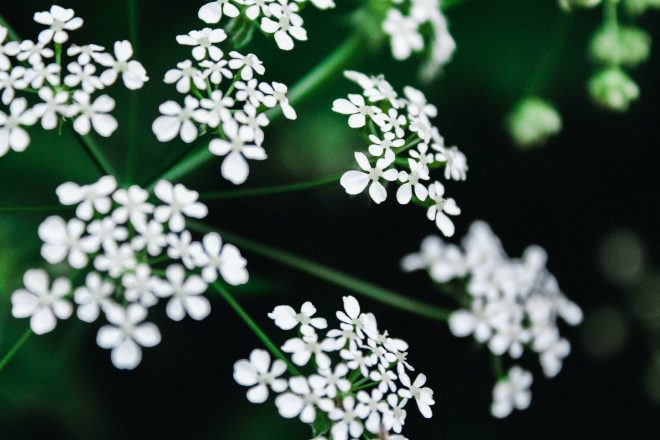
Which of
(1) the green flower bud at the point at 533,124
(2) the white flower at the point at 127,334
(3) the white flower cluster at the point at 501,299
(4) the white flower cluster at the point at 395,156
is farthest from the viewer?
(1) the green flower bud at the point at 533,124

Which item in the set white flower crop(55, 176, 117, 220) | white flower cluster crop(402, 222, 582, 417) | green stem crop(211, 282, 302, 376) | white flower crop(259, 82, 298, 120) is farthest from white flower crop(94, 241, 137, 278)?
white flower cluster crop(402, 222, 582, 417)

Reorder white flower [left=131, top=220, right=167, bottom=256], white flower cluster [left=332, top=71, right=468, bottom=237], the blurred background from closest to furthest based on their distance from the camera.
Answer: white flower [left=131, top=220, right=167, bottom=256]
white flower cluster [left=332, top=71, right=468, bottom=237]
the blurred background

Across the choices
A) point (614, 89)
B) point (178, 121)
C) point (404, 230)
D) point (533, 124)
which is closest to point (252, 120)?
point (178, 121)

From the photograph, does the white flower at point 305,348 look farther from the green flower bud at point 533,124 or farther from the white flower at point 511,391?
the green flower bud at point 533,124

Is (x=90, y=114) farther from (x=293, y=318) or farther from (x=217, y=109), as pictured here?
(x=293, y=318)

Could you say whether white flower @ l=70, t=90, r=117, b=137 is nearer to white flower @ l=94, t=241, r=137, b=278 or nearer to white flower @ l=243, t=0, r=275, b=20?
white flower @ l=94, t=241, r=137, b=278

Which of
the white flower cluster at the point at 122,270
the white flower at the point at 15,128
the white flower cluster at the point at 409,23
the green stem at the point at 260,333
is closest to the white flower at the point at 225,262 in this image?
the white flower cluster at the point at 122,270
